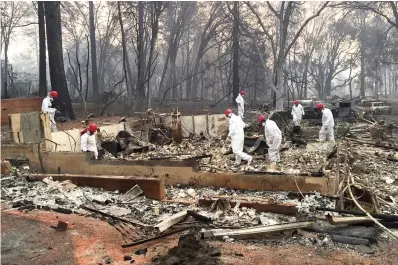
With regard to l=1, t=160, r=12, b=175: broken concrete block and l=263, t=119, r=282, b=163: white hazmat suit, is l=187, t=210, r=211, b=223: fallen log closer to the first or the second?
l=263, t=119, r=282, b=163: white hazmat suit

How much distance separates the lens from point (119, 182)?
919 centimetres

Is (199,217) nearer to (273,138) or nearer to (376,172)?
(273,138)

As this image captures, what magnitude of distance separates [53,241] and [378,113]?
2563 cm

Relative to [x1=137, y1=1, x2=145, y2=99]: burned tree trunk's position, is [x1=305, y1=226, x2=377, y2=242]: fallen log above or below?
below

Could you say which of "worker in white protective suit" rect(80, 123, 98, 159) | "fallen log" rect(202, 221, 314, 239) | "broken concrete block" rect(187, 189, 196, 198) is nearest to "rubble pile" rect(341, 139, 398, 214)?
"fallen log" rect(202, 221, 314, 239)

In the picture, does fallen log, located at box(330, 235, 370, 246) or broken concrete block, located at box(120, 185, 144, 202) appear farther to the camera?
broken concrete block, located at box(120, 185, 144, 202)

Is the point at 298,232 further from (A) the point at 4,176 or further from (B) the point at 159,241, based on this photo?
(A) the point at 4,176

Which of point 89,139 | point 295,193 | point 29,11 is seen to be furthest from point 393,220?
point 29,11

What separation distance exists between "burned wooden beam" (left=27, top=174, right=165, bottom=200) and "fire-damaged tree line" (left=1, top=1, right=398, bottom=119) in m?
11.3

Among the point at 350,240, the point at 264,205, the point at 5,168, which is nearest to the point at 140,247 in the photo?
the point at 264,205

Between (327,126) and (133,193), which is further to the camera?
(327,126)

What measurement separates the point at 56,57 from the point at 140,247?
16951 millimetres

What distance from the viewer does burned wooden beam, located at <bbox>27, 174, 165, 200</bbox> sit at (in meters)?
8.66

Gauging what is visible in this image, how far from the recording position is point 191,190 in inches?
368
